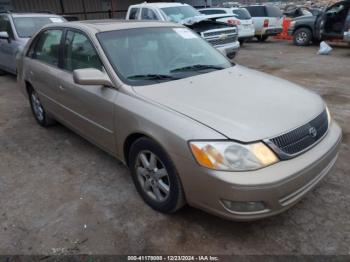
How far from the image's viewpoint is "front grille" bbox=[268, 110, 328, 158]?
2242 mm

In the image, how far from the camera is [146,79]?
294 centimetres

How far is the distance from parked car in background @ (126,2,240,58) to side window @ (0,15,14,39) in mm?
3963

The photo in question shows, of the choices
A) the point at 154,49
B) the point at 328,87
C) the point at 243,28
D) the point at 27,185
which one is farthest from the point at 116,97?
the point at 243,28

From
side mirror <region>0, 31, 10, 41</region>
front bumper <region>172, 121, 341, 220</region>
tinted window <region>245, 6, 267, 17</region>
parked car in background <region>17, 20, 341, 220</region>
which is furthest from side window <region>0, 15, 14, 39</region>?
tinted window <region>245, 6, 267, 17</region>

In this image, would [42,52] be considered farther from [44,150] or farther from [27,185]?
[27,185]

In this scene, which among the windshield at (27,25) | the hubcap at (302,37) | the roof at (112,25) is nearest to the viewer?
the roof at (112,25)

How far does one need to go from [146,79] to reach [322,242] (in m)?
2.01

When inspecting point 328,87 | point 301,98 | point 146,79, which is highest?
point 146,79

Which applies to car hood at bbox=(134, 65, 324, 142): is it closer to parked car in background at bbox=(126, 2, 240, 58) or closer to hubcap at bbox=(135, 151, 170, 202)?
hubcap at bbox=(135, 151, 170, 202)

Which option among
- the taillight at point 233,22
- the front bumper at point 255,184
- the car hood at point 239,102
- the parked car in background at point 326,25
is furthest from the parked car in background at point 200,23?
the front bumper at point 255,184

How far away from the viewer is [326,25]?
12336mm

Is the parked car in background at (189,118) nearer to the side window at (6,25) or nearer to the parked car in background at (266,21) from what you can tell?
the side window at (6,25)

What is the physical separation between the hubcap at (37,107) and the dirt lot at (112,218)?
66 centimetres

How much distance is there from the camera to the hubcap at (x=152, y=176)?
263 centimetres
